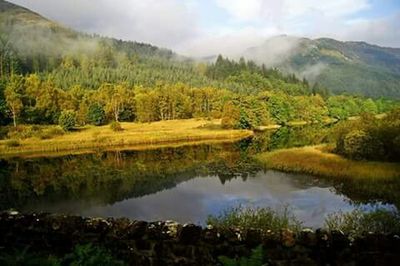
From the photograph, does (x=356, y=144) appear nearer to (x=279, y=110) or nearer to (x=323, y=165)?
(x=323, y=165)

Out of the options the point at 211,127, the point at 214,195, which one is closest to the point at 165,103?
the point at 211,127

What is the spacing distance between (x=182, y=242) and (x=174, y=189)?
3635 cm

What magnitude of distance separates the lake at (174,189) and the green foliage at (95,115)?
5331cm

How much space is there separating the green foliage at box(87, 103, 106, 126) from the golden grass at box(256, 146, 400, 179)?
226ft

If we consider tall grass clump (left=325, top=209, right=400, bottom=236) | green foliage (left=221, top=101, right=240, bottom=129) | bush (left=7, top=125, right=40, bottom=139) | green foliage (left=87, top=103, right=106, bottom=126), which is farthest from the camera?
green foliage (left=87, top=103, right=106, bottom=126)

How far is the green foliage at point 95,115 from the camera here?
125750 millimetres

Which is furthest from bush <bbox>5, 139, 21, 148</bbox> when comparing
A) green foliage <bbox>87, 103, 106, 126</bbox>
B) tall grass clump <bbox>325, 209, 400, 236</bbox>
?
tall grass clump <bbox>325, 209, 400, 236</bbox>

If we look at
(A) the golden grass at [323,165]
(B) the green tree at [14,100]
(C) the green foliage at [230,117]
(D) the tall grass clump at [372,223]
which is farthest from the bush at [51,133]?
Result: (D) the tall grass clump at [372,223]

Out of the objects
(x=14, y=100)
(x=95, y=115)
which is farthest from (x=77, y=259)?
(x=95, y=115)

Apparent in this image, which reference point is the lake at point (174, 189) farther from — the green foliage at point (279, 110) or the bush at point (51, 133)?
the green foliage at point (279, 110)

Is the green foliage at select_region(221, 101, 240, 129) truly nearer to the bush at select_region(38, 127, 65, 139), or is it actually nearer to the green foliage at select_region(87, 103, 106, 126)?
the green foliage at select_region(87, 103, 106, 126)

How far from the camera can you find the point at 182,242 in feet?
41.0

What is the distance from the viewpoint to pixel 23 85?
127312mm

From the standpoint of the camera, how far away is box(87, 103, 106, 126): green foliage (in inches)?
4951
